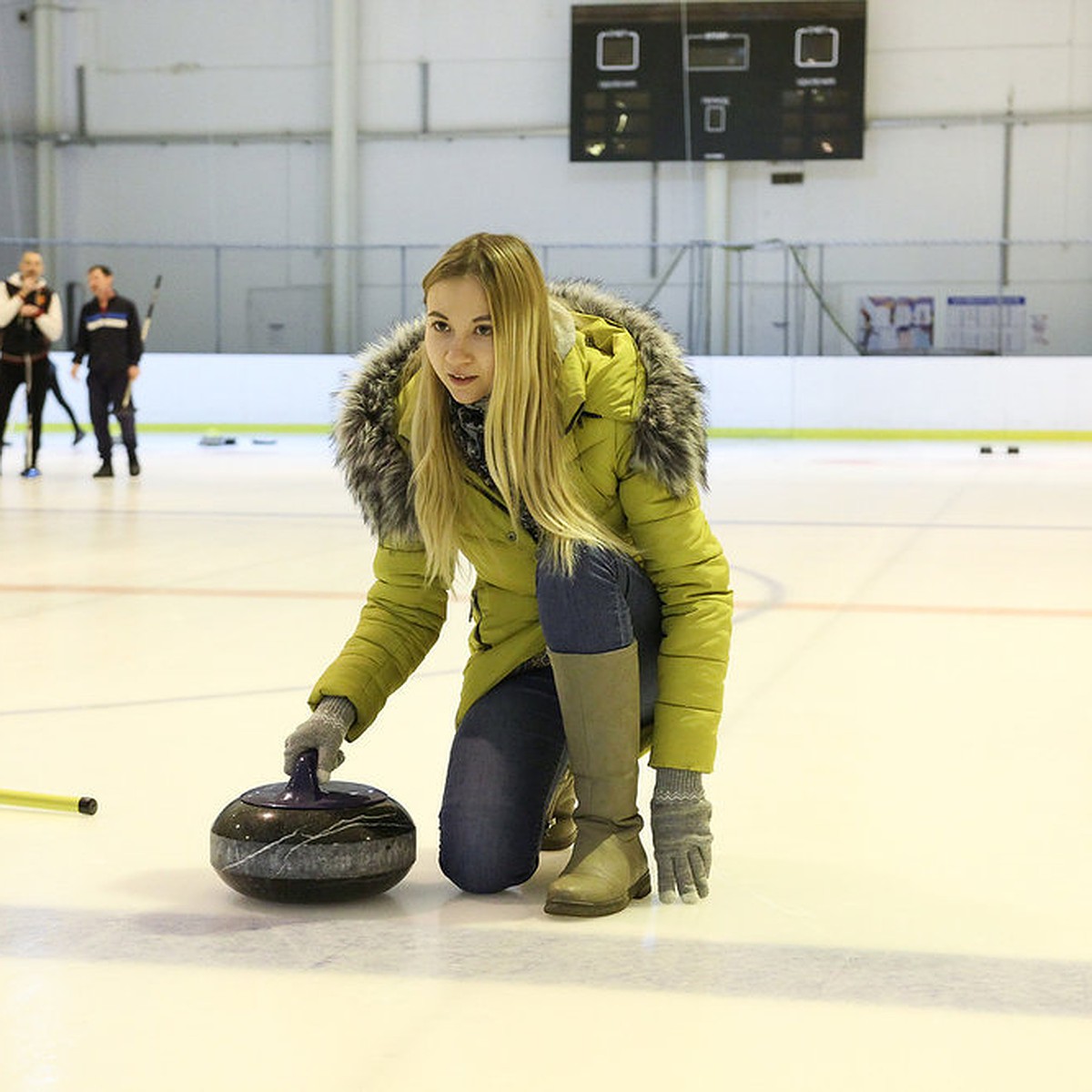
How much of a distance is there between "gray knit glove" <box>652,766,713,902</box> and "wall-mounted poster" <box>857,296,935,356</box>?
14948mm

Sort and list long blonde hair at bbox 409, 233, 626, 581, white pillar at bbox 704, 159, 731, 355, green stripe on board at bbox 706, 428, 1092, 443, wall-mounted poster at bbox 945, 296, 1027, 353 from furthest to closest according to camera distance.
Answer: white pillar at bbox 704, 159, 731, 355
wall-mounted poster at bbox 945, 296, 1027, 353
green stripe on board at bbox 706, 428, 1092, 443
long blonde hair at bbox 409, 233, 626, 581

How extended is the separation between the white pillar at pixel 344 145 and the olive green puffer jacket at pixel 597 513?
15634 mm

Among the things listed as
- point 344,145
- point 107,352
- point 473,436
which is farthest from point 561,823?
point 344,145

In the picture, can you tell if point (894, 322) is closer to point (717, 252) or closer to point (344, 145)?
point (717, 252)

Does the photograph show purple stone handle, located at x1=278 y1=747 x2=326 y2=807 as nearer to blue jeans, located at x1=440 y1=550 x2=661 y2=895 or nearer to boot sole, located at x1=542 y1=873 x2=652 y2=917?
blue jeans, located at x1=440 y1=550 x2=661 y2=895

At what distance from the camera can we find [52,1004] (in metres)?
1.77

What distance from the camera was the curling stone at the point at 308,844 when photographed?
2104 millimetres

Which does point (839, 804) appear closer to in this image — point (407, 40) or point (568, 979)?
point (568, 979)

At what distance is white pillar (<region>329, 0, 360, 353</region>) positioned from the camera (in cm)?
1777

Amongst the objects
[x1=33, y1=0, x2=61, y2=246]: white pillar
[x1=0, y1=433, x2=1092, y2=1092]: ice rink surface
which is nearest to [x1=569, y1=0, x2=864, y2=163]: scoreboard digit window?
[x1=33, y1=0, x2=61, y2=246]: white pillar

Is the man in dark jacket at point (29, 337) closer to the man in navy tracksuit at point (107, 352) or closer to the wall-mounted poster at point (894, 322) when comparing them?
the man in navy tracksuit at point (107, 352)

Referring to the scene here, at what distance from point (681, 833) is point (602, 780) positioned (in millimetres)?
115

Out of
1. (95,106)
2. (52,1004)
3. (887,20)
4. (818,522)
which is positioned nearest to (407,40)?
(95,106)

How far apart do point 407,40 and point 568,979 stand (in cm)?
1715
